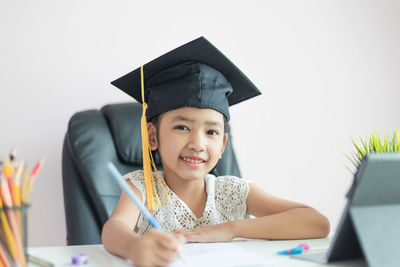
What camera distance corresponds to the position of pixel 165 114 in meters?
1.30

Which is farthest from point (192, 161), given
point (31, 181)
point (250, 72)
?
point (250, 72)

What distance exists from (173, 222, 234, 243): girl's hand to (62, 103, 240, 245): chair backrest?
0.59 meters

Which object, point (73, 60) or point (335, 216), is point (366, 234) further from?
point (335, 216)

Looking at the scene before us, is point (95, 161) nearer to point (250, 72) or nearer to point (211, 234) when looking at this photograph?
point (211, 234)

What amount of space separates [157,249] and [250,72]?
5.48 feet

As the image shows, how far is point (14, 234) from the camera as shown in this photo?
0.65m

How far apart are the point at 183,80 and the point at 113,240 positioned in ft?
1.63

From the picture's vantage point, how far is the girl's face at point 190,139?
49.2 inches

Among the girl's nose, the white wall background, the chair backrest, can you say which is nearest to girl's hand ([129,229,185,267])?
the girl's nose

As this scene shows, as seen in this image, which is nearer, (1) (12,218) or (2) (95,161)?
(1) (12,218)

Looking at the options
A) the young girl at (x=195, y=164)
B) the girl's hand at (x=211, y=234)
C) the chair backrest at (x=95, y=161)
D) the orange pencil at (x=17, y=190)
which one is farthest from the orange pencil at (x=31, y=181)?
the chair backrest at (x=95, y=161)

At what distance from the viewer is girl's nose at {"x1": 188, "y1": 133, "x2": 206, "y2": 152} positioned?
1.25 m

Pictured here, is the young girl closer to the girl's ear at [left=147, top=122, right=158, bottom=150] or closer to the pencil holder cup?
the girl's ear at [left=147, top=122, right=158, bottom=150]

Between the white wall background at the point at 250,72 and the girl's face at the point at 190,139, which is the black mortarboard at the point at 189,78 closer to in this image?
the girl's face at the point at 190,139
